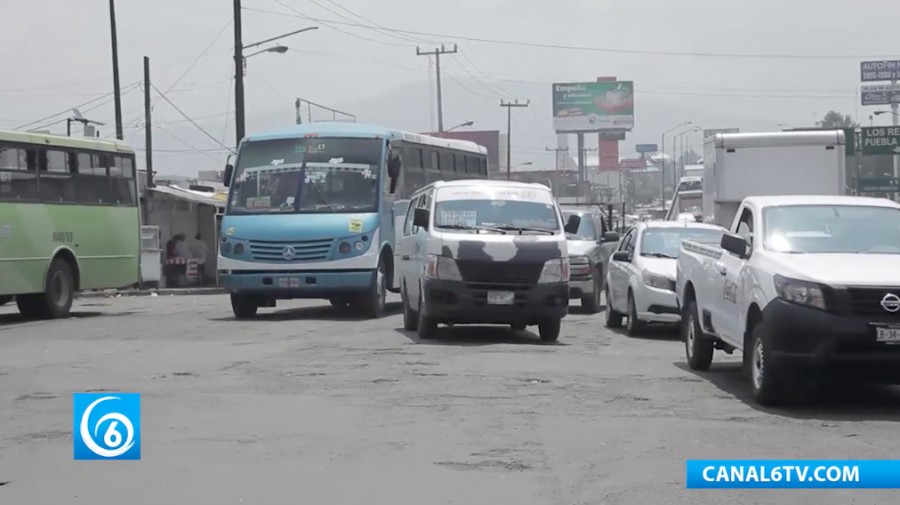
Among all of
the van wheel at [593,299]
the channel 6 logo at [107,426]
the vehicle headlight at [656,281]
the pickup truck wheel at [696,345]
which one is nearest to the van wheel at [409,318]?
the vehicle headlight at [656,281]

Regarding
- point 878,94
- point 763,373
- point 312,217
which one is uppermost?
point 878,94

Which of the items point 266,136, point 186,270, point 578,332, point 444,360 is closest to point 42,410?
point 444,360

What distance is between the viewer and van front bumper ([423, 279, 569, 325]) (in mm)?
16469

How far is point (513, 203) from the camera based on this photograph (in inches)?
687

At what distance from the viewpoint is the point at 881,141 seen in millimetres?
53562

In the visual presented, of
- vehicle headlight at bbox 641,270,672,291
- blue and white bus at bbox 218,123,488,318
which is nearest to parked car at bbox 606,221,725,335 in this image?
vehicle headlight at bbox 641,270,672,291

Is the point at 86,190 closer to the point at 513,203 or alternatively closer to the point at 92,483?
the point at 513,203

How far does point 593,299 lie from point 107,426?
1727 centimetres

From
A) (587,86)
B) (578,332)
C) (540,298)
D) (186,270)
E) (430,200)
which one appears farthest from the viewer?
(587,86)

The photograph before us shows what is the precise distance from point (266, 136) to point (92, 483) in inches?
599

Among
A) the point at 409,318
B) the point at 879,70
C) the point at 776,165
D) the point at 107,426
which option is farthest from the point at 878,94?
Answer: the point at 107,426

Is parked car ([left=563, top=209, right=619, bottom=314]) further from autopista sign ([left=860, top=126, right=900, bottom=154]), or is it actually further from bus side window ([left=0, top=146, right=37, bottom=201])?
autopista sign ([left=860, top=126, right=900, bottom=154])

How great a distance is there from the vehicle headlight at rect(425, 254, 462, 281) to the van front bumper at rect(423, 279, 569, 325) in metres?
0.05

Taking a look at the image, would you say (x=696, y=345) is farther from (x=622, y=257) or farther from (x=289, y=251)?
(x=289, y=251)
